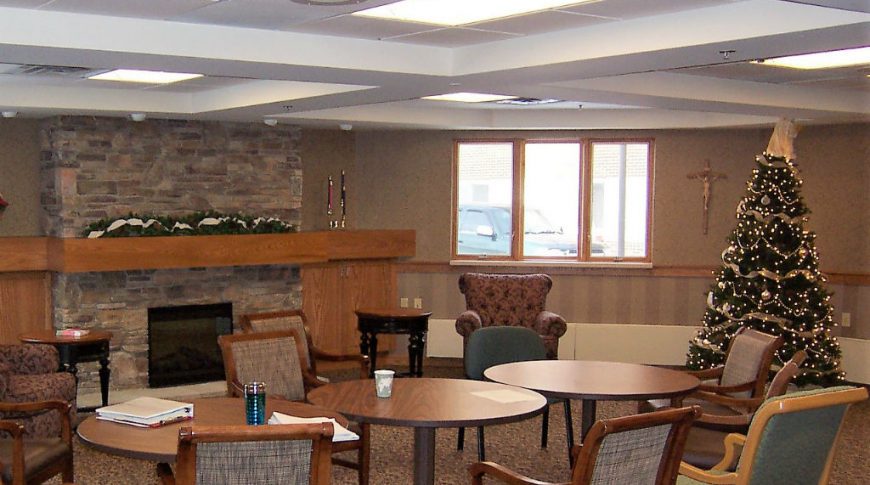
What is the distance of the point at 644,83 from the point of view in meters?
6.60

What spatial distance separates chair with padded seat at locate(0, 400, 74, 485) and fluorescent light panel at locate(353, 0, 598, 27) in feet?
7.64

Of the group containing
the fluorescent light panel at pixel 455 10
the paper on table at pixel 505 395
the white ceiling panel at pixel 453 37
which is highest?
the fluorescent light panel at pixel 455 10

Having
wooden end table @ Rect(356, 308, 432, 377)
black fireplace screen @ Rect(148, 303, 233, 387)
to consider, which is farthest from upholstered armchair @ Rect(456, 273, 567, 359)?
black fireplace screen @ Rect(148, 303, 233, 387)

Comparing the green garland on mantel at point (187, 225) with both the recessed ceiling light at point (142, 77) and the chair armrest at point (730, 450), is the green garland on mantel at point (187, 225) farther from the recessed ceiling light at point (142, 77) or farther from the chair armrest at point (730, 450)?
the chair armrest at point (730, 450)

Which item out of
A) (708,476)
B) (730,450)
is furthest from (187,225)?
(708,476)

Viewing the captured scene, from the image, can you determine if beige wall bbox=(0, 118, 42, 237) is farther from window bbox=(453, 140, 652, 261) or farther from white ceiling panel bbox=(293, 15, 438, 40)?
white ceiling panel bbox=(293, 15, 438, 40)

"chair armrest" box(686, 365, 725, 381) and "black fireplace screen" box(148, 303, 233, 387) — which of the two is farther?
"black fireplace screen" box(148, 303, 233, 387)

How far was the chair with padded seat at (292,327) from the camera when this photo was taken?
5.83 meters

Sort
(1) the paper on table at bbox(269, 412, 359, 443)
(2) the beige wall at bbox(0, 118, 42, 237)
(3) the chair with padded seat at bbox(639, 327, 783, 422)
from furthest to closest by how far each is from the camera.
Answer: (2) the beige wall at bbox(0, 118, 42, 237) → (3) the chair with padded seat at bbox(639, 327, 783, 422) → (1) the paper on table at bbox(269, 412, 359, 443)

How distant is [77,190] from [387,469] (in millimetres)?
3809

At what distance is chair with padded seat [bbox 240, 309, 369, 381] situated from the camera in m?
5.83

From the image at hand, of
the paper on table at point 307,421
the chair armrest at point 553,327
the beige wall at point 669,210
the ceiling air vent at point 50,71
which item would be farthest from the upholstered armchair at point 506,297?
the paper on table at point 307,421

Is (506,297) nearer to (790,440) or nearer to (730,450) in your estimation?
(730,450)

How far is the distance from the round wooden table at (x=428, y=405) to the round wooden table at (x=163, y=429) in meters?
0.19
